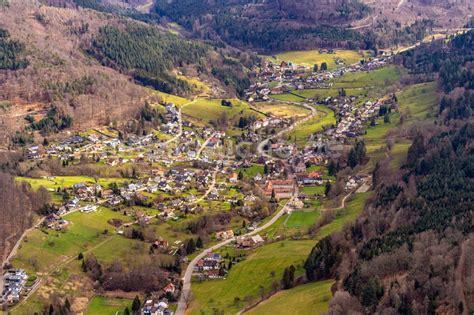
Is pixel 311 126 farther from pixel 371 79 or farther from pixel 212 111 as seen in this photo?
pixel 371 79

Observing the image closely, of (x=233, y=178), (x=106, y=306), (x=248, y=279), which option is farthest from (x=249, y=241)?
(x=233, y=178)

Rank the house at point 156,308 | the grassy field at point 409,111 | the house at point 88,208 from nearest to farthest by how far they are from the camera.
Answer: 1. the house at point 156,308
2. the house at point 88,208
3. the grassy field at point 409,111

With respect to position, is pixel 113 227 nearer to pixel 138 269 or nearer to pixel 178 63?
pixel 138 269

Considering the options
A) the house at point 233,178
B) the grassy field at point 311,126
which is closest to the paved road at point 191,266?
the house at point 233,178

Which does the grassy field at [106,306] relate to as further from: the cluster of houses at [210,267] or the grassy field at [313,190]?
the grassy field at [313,190]

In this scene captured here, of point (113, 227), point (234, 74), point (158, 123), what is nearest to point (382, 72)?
point (234, 74)

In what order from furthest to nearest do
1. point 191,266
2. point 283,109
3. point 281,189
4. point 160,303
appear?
point 283,109
point 281,189
point 191,266
point 160,303

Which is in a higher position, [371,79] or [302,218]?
[371,79]
